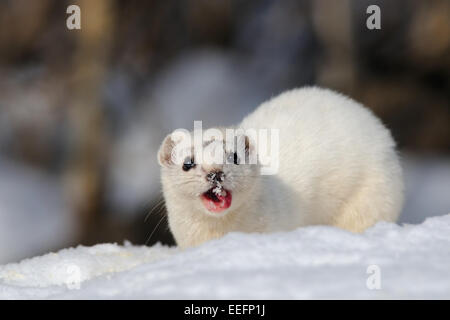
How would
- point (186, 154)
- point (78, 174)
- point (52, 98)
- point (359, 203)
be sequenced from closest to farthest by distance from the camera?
point (186, 154) < point (359, 203) < point (78, 174) < point (52, 98)

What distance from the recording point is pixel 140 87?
475 inches

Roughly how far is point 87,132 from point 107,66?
1.18 meters

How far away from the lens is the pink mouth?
4.60 m

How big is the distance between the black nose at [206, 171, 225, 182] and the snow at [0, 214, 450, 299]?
3.34 feet

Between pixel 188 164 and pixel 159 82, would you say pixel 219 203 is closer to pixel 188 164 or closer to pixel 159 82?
pixel 188 164

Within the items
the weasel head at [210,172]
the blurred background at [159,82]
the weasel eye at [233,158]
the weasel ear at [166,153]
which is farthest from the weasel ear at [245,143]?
the blurred background at [159,82]

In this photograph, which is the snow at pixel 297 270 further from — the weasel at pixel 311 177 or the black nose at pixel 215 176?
the weasel at pixel 311 177

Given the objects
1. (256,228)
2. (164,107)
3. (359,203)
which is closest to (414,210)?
(164,107)

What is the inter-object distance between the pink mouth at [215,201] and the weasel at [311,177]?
0.18 metres

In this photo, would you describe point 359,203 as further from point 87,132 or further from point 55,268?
point 87,132

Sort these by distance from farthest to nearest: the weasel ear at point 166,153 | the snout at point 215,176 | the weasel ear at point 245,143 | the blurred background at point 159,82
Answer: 1. the blurred background at point 159,82
2. the weasel ear at point 166,153
3. the weasel ear at point 245,143
4. the snout at point 215,176

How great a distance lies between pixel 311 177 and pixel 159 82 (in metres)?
6.91

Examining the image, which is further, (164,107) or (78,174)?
(164,107)

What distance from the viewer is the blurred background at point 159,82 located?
434 inches
